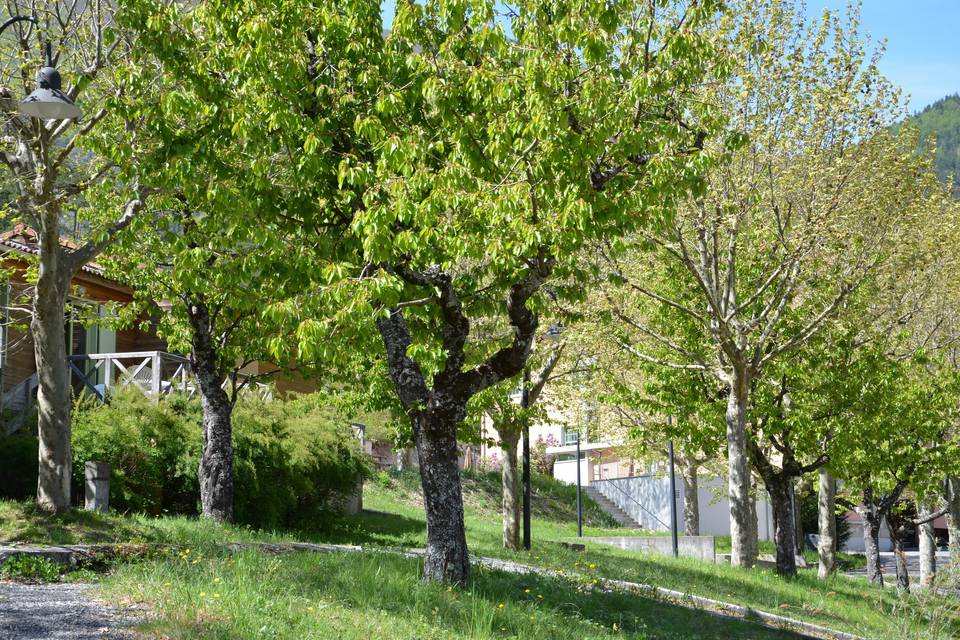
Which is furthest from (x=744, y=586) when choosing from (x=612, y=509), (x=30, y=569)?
(x=612, y=509)

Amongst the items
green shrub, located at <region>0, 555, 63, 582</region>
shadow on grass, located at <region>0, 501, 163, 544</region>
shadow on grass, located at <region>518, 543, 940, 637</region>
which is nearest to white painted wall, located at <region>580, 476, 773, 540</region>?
shadow on grass, located at <region>518, 543, 940, 637</region>

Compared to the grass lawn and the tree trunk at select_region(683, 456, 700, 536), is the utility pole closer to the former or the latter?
the grass lawn

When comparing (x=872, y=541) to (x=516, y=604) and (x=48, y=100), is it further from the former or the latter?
(x=48, y=100)

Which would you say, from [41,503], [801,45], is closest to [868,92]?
[801,45]

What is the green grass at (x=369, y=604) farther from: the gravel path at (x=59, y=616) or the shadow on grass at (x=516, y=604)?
the gravel path at (x=59, y=616)

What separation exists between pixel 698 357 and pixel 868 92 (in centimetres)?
629

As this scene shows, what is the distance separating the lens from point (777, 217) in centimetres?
1814

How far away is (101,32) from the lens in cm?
1356

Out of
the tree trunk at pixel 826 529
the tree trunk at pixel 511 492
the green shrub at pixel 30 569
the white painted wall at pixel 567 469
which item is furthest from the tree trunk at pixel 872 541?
the white painted wall at pixel 567 469

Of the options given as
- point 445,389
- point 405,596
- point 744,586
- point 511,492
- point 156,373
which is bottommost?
point 744,586

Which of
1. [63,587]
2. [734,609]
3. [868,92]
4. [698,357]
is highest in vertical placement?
[868,92]

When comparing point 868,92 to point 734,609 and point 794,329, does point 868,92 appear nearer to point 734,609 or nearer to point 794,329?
point 794,329

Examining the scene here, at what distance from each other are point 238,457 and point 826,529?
15819mm

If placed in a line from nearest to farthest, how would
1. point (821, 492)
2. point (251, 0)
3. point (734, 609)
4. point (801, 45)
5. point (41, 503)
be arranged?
point (251, 0) → point (41, 503) → point (734, 609) → point (801, 45) → point (821, 492)
